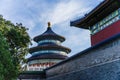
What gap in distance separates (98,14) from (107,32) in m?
1.40

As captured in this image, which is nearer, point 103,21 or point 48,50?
point 103,21

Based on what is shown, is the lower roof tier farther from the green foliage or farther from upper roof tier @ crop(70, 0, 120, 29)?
the green foliage

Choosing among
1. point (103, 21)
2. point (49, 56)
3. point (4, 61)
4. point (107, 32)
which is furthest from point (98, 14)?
point (49, 56)

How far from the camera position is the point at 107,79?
14.1 metres

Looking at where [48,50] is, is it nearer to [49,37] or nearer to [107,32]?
[49,37]

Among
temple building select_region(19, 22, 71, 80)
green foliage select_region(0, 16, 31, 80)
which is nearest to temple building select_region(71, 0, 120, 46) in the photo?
green foliage select_region(0, 16, 31, 80)

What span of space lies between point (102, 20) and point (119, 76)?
5829 millimetres

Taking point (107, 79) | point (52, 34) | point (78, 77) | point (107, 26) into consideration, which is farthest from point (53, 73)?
point (52, 34)

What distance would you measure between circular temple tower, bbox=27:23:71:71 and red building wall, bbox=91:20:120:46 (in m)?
11.5

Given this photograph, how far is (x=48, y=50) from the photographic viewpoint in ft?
104

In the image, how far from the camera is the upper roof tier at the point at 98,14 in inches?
644

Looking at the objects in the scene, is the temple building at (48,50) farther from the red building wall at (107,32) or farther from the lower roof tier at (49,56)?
the red building wall at (107,32)

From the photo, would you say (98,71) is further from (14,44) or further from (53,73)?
(53,73)

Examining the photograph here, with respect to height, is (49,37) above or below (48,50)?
above
